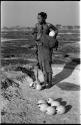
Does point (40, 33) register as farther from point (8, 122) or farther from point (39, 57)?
point (8, 122)

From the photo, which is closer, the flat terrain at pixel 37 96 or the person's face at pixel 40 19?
the flat terrain at pixel 37 96

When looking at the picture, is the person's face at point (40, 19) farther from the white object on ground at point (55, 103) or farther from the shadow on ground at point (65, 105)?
the white object on ground at point (55, 103)

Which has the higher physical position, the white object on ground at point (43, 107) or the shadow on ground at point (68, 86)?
the shadow on ground at point (68, 86)

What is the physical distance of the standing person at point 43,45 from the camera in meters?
7.41

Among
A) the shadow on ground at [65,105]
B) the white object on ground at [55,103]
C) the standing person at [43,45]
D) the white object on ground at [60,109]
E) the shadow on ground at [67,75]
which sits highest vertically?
the standing person at [43,45]

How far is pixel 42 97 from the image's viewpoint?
7.28m

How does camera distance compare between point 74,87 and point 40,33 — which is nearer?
point 40,33

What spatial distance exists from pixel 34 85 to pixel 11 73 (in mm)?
1620

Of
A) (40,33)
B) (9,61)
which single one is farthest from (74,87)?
(9,61)

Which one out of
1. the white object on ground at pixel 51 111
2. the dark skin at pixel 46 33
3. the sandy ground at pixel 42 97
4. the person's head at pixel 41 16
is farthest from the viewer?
the dark skin at pixel 46 33

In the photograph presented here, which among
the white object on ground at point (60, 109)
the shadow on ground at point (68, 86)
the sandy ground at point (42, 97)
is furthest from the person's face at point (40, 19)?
the white object on ground at point (60, 109)

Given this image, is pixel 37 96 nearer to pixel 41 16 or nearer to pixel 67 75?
pixel 41 16

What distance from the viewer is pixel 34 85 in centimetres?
792

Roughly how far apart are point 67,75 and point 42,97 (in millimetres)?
2294
